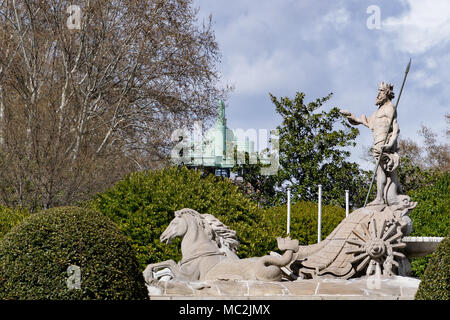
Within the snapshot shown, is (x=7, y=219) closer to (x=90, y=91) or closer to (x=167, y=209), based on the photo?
(x=167, y=209)

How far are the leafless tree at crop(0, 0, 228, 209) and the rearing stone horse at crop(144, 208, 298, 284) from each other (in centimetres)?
524

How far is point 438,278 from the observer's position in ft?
13.7

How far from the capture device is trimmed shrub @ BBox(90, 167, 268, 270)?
9.80 metres

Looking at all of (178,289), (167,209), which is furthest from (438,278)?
(167,209)

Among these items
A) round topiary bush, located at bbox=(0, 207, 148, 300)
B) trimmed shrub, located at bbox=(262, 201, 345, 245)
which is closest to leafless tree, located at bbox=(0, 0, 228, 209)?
trimmed shrub, located at bbox=(262, 201, 345, 245)

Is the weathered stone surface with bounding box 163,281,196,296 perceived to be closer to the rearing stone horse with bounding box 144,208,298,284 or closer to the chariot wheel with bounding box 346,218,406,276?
the rearing stone horse with bounding box 144,208,298,284

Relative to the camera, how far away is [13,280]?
4348 millimetres

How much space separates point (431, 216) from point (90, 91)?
31.4 ft

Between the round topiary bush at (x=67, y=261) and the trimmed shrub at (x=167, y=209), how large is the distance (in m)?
5.11

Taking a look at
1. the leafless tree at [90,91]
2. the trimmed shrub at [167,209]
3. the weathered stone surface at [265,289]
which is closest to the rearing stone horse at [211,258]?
the weathered stone surface at [265,289]

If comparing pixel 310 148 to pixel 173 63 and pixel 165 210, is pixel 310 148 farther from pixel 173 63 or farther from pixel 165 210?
pixel 165 210
